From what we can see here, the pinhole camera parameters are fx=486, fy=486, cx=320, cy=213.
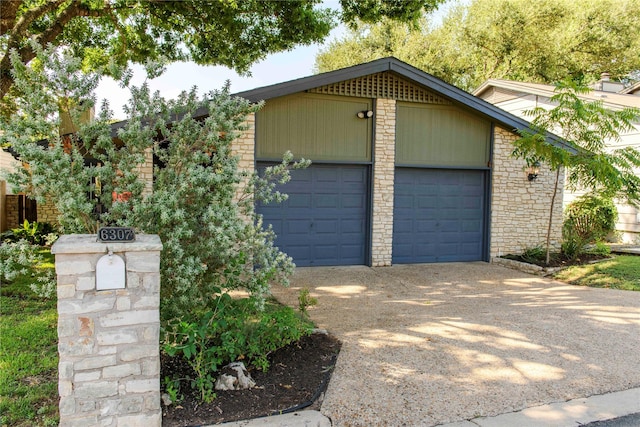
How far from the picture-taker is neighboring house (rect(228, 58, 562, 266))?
9.45 meters

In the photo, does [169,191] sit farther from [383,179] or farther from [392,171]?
[392,171]

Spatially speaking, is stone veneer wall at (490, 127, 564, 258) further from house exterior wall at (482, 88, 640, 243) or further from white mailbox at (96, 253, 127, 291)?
white mailbox at (96, 253, 127, 291)

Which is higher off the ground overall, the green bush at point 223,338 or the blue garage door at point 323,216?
the blue garage door at point 323,216

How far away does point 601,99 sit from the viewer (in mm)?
13297

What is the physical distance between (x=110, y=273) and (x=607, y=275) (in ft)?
29.3

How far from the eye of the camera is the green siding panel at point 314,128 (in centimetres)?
924

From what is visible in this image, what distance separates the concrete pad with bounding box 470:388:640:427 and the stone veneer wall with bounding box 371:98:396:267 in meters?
6.15

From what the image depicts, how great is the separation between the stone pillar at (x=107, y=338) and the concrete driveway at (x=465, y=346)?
135cm

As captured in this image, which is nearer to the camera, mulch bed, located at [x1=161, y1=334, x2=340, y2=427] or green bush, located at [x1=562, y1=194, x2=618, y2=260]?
mulch bed, located at [x1=161, y1=334, x2=340, y2=427]

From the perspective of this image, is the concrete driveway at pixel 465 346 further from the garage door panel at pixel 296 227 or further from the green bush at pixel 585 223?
the green bush at pixel 585 223

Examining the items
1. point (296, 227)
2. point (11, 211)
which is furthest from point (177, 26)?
point (11, 211)

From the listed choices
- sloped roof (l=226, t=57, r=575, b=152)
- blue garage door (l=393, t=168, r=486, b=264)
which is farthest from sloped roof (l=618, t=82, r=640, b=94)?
blue garage door (l=393, t=168, r=486, b=264)

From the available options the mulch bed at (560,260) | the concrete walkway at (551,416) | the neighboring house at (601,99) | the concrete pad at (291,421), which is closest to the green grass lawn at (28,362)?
the concrete pad at (291,421)

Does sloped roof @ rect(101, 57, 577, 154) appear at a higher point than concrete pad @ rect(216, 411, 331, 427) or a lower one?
higher
